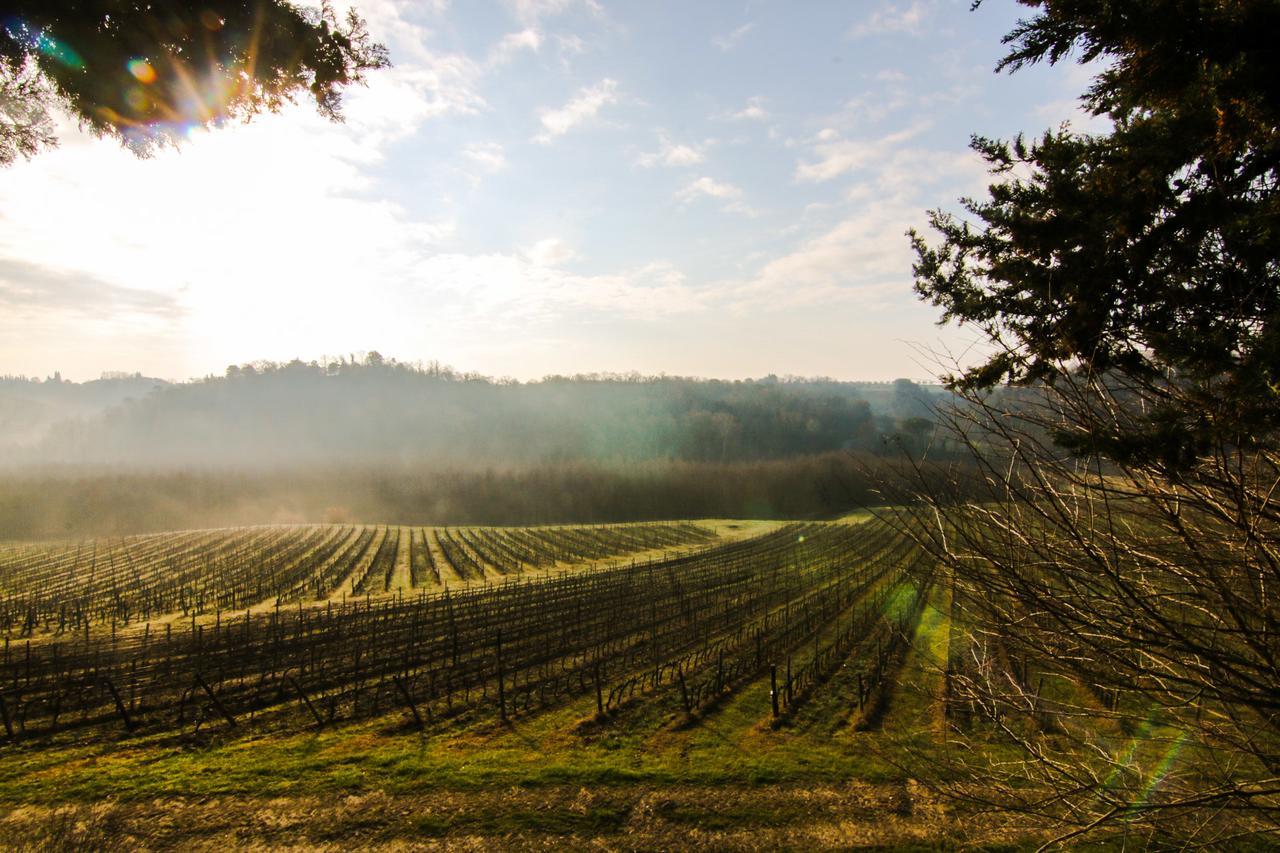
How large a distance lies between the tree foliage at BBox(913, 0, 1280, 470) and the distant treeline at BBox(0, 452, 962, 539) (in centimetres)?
6730

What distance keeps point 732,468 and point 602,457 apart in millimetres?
26101

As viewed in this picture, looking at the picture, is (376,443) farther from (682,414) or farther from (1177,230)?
(1177,230)

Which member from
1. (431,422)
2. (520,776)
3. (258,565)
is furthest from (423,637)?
(431,422)

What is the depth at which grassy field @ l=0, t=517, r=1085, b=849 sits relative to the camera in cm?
836

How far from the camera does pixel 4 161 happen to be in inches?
204

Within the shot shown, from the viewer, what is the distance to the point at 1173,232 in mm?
4148

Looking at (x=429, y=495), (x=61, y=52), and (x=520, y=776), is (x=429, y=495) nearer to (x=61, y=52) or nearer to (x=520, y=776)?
(x=520, y=776)

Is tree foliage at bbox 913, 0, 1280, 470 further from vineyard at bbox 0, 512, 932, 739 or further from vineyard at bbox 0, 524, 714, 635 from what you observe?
vineyard at bbox 0, 524, 714, 635

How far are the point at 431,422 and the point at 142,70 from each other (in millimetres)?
119813

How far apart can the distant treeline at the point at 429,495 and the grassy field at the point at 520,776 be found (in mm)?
58731

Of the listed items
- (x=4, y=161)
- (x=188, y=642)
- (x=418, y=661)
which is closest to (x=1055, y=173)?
(x=4, y=161)

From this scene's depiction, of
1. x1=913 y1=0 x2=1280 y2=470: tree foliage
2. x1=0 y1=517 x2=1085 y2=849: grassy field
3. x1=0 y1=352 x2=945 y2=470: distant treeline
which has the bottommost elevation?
x1=0 y1=517 x2=1085 y2=849: grassy field

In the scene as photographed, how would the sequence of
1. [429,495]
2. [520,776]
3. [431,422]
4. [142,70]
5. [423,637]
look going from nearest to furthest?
1. [142,70]
2. [520,776]
3. [423,637]
4. [429,495]
5. [431,422]

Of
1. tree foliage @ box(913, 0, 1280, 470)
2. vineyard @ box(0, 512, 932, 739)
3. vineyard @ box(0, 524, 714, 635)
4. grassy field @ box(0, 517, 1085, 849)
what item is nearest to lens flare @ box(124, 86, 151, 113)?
tree foliage @ box(913, 0, 1280, 470)
